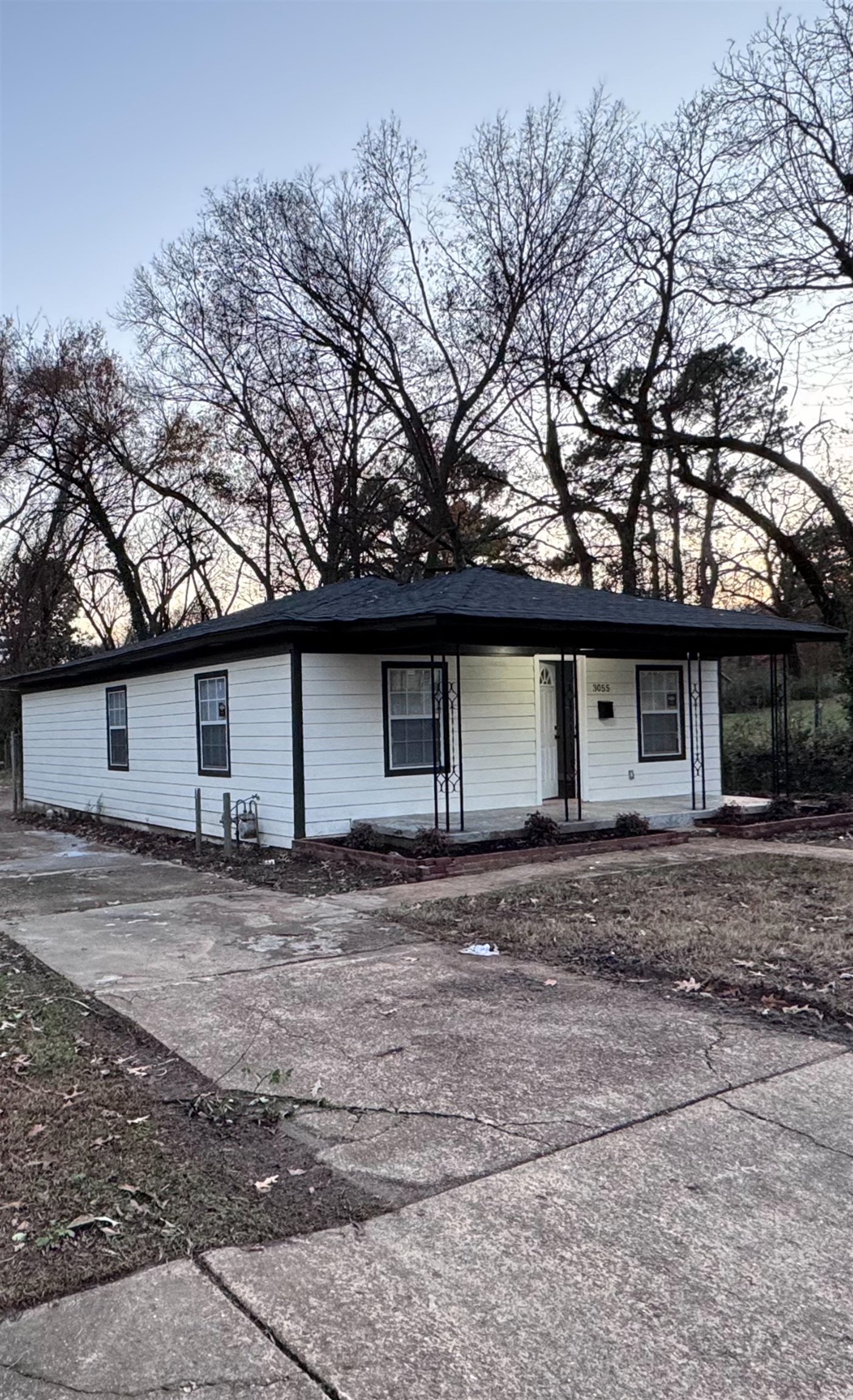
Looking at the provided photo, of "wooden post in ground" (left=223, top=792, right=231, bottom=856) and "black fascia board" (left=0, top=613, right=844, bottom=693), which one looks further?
"wooden post in ground" (left=223, top=792, right=231, bottom=856)

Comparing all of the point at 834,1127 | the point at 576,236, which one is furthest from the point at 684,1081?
the point at 576,236

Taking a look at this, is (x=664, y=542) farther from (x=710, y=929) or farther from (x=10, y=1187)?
(x=10, y=1187)

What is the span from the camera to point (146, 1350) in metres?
2.19

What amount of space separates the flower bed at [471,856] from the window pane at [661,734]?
8.35 ft

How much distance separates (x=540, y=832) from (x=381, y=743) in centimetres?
227

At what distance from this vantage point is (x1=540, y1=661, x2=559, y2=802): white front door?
507 inches

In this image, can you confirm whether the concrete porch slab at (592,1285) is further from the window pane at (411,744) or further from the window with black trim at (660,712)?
the window with black trim at (660,712)

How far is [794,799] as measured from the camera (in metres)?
13.9

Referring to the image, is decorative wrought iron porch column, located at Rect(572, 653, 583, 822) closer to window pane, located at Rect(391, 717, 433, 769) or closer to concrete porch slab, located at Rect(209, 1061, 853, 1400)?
window pane, located at Rect(391, 717, 433, 769)

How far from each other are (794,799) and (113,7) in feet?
44.4

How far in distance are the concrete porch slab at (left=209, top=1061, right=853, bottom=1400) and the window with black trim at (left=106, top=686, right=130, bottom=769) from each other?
1320 cm

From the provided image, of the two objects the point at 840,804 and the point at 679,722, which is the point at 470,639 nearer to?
the point at 679,722

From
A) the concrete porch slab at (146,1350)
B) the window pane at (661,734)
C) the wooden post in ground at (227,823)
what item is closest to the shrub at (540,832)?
the wooden post in ground at (227,823)

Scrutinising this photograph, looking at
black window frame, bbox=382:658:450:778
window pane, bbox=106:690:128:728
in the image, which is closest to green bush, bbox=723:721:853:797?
black window frame, bbox=382:658:450:778
